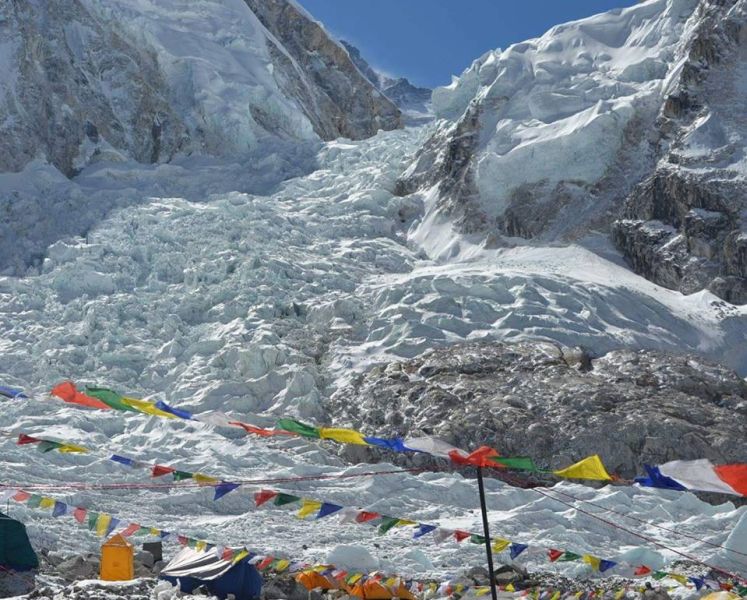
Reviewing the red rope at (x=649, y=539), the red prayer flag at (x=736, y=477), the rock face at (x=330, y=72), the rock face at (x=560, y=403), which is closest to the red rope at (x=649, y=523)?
the red rope at (x=649, y=539)

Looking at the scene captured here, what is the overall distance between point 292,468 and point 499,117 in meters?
19.6

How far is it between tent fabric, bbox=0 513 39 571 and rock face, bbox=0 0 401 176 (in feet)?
78.4

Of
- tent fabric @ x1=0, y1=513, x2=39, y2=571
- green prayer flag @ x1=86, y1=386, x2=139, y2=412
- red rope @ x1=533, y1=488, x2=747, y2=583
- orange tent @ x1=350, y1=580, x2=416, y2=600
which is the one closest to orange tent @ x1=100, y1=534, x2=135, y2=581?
tent fabric @ x1=0, y1=513, x2=39, y2=571

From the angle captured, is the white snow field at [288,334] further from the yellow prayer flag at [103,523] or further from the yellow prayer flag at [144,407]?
the yellow prayer flag at [144,407]

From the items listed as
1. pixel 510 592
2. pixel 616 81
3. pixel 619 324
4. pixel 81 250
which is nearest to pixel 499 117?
pixel 616 81

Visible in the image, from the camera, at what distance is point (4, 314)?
30234 millimetres

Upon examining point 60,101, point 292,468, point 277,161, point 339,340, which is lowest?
point 292,468

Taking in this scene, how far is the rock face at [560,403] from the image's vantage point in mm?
24141

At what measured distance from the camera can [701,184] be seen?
33938 millimetres

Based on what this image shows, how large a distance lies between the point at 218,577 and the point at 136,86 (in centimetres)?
3211

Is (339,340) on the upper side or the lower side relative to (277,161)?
lower

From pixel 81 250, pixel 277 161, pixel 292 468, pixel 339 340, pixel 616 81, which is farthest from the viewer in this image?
pixel 277 161

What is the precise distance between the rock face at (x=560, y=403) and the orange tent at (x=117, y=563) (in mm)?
9275

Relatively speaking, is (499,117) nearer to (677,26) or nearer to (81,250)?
(677,26)
